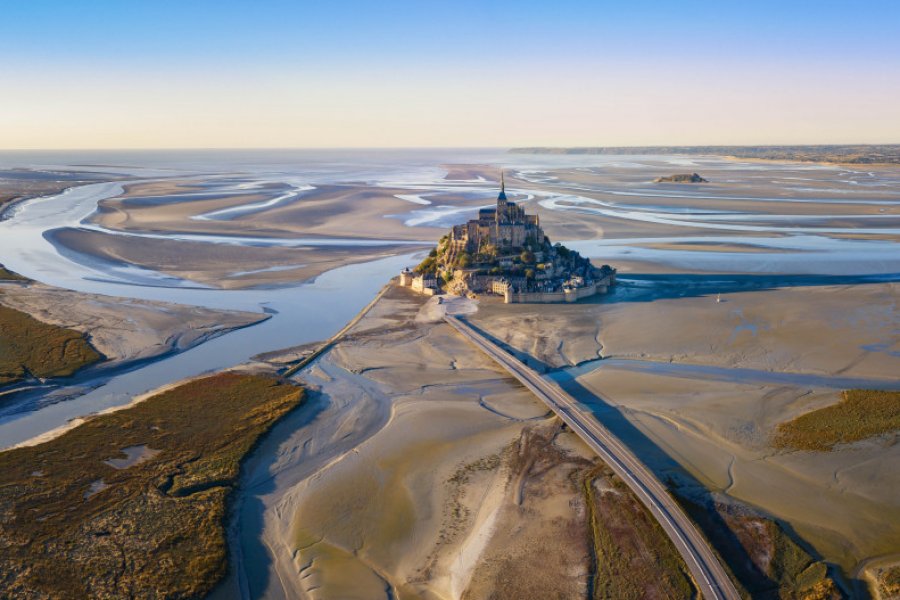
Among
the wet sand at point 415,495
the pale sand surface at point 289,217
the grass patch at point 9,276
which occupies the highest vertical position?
the pale sand surface at point 289,217

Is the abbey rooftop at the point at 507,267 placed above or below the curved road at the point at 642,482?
above

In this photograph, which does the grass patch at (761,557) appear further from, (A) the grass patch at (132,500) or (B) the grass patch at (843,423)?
(A) the grass patch at (132,500)

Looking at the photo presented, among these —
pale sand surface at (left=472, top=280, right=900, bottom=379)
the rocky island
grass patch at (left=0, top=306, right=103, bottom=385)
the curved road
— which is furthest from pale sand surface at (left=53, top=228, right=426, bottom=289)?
the rocky island

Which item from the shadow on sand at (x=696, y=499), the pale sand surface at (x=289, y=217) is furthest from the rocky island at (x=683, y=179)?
the shadow on sand at (x=696, y=499)

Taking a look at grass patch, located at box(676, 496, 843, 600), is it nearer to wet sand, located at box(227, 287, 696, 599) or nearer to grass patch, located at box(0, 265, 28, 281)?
wet sand, located at box(227, 287, 696, 599)

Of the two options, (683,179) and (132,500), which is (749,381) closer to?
(132,500)
